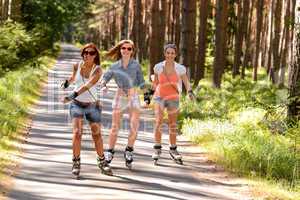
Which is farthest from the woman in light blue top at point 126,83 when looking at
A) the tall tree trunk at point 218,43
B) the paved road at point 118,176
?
the tall tree trunk at point 218,43

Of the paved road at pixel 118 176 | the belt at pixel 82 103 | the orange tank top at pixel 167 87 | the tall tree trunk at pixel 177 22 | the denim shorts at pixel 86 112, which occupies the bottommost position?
the paved road at pixel 118 176

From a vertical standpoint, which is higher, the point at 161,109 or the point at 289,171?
the point at 161,109

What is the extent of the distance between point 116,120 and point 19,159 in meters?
1.85

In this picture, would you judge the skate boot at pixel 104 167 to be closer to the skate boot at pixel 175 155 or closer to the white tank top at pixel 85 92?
the white tank top at pixel 85 92

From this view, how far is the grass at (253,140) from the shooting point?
9.95 metres

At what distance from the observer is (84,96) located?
363 inches

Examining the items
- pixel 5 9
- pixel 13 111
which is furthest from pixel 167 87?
pixel 5 9

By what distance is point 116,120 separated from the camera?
10156 millimetres

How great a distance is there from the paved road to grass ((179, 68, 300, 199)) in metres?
0.39

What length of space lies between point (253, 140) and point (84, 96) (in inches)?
146

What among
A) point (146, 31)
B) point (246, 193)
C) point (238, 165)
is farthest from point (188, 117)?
point (146, 31)

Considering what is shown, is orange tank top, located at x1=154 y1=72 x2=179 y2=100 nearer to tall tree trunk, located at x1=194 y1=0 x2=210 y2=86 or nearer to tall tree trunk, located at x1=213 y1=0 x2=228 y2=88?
tall tree trunk, located at x1=213 y1=0 x2=228 y2=88

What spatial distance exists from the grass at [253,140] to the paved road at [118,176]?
1.27 ft

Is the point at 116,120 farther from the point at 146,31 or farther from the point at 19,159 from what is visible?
the point at 146,31
